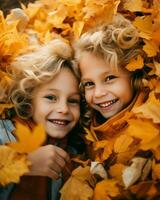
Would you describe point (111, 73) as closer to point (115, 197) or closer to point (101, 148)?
point (101, 148)

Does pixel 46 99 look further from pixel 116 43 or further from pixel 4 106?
pixel 116 43

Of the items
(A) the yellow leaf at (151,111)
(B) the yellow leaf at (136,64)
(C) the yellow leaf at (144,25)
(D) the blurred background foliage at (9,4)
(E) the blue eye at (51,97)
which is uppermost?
(C) the yellow leaf at (144,25)

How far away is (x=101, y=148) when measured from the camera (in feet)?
5.97

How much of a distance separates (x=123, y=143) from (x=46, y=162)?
32 centimetres

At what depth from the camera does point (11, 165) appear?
1.40 meters

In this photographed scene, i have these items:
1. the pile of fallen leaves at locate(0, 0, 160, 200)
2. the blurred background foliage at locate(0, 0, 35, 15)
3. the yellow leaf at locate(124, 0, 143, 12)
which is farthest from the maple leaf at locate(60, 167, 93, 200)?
the blurred background foliage at locate(0, 0, 35, 15)

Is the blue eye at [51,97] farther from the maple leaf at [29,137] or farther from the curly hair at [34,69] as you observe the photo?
the maple leaf at [29,137]

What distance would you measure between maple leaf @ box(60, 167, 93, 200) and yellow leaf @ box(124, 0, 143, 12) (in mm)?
753

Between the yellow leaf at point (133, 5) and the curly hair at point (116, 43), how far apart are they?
62mm

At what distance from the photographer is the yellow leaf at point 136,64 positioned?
5.81ft

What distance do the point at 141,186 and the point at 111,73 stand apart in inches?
22.6

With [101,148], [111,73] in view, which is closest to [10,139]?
[101,148]

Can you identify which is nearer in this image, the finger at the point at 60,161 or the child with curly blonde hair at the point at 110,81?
the finger at the point at 60,161

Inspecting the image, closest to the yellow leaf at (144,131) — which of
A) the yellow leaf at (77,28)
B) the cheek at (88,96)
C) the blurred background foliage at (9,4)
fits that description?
the cheek at (88,96)
